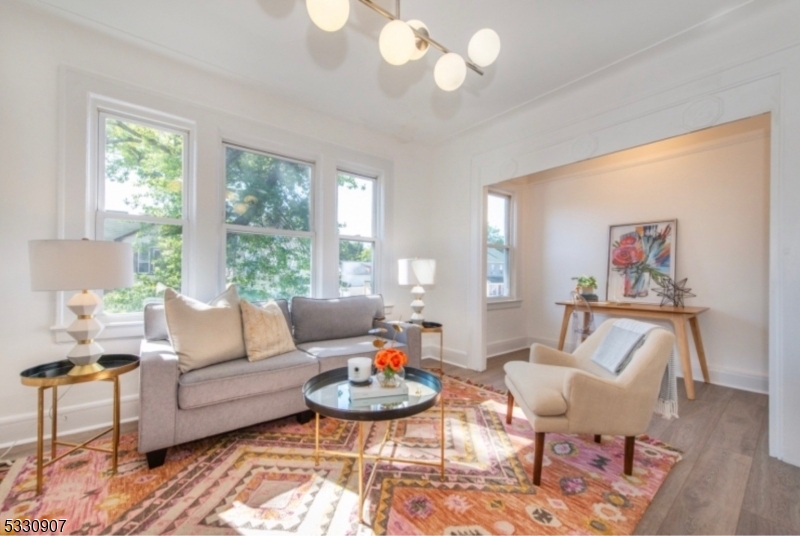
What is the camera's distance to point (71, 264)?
175cm

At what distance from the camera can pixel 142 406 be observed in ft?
6.07

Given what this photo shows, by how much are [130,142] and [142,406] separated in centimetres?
199

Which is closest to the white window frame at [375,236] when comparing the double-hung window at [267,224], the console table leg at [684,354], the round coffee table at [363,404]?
the double-hung window at [267,224]

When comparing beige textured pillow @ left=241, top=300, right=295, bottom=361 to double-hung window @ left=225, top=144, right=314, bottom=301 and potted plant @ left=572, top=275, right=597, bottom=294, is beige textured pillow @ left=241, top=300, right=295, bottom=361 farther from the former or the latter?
potted plant @ left=572, top=275, right=597, bottom=294

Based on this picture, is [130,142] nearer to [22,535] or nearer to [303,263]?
[303,263]

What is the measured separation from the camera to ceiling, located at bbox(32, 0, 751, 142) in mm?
2117

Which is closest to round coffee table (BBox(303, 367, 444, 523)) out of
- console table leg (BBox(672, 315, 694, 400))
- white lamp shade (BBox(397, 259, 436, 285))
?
white lamp shade (BBox(397, 259, 436, 285))

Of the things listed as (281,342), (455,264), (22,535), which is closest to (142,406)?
(22,535)

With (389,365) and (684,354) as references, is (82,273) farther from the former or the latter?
(684,354)

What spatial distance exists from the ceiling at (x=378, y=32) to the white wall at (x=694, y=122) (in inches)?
7.8

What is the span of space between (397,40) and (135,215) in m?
2.36

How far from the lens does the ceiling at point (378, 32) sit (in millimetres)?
2117

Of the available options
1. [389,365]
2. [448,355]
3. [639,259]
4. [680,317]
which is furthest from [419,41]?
[639,259]

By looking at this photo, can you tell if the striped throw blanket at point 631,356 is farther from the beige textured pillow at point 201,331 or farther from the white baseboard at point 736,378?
the beige textured pillow at point 201,331
